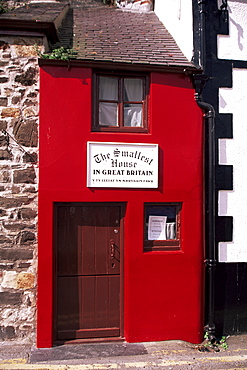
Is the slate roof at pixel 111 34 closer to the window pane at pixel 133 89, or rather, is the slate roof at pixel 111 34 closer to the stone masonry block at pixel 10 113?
the window pane at pixel 133 89

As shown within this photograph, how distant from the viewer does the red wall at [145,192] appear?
229 inches

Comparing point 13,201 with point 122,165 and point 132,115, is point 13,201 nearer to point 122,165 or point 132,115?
point 122,165

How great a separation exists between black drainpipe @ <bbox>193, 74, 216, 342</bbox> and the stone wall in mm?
2825

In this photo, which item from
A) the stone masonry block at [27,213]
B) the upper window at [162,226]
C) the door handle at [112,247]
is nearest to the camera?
the stone masonry block at [27,213]

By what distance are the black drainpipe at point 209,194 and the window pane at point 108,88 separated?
4.57 feet

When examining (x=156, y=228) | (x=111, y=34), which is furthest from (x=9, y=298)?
(x=111, y=34)

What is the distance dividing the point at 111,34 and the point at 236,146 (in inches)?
130

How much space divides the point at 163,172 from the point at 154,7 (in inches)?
193

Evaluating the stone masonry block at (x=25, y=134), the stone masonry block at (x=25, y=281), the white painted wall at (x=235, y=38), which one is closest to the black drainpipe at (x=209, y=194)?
the white painted wall at (x=235, y=38)

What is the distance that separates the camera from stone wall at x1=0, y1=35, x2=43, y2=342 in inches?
226

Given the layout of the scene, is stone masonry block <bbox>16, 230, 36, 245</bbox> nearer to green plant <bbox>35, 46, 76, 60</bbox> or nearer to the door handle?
the door handle

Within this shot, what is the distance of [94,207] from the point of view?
19.7ft

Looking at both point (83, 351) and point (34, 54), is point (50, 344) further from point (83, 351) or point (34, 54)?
point (34, 54)

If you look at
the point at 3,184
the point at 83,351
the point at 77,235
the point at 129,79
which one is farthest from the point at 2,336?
the point at 129,79
